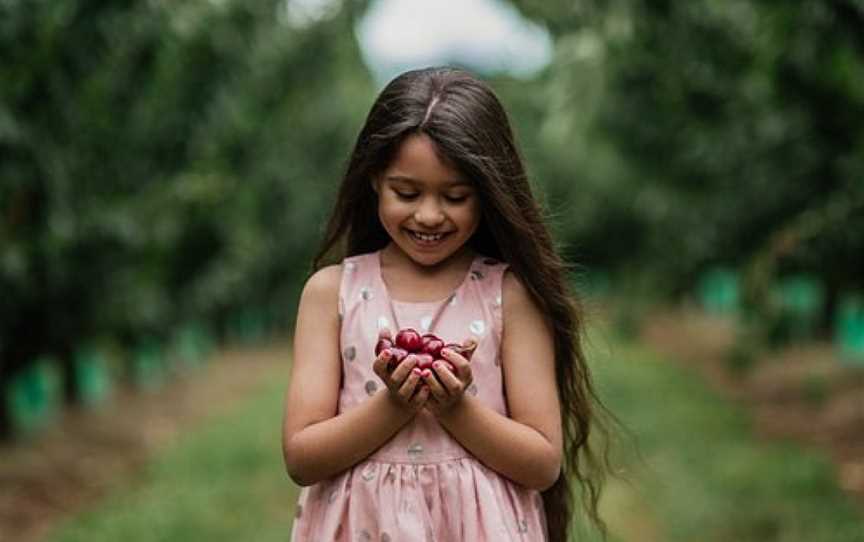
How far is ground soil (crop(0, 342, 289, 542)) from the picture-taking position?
6.31 metres

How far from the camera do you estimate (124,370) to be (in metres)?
11.0

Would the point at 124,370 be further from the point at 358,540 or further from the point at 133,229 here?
the point at 358,540

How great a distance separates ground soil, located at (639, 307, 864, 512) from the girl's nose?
401 cm

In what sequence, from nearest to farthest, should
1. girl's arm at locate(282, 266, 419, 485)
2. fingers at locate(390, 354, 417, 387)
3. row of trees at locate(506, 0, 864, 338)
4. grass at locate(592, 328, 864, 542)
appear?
1. fingers at locate(390, 354, 417, 387)
2. girl's arm at locate(282, 266, 419, 485)
3. row of trees at locate(506, 0, 864, 338)
4. grass at locate(592, 328, 864, 542)

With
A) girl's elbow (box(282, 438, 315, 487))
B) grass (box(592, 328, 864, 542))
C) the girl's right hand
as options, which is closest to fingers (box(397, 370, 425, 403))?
the girl's right hand

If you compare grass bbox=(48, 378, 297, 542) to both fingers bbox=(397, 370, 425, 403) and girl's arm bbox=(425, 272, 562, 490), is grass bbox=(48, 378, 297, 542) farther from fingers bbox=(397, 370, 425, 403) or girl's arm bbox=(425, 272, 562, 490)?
fingers bbox=(397, 370, 425, 403)

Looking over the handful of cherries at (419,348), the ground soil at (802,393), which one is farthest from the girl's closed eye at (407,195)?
the ground soil at (802,393)

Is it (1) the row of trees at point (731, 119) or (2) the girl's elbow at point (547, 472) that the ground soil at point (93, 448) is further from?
(2) the girl's elbow at point (547, 472)

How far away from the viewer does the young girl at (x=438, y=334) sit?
76.2 inches

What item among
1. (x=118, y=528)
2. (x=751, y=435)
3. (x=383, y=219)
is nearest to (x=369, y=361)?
(x=383, y=219)

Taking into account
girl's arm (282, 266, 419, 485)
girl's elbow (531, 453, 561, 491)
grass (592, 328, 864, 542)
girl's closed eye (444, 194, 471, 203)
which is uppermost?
girl's closed eye (444, 194, 471, 203)

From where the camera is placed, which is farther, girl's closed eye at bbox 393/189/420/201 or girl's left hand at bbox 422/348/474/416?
girl's closed eye at bbox 393/189/420/201

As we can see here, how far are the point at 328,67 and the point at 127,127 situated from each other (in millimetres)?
5746

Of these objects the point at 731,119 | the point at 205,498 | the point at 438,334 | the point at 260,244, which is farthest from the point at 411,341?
the point at 260,244
